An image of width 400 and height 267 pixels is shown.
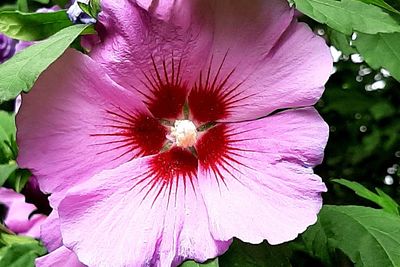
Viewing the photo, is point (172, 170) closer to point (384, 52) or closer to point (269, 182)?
point (269, 182)

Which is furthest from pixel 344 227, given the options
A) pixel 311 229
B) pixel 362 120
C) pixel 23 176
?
pixel 362 120

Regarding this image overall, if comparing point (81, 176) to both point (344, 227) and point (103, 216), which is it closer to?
point (103, 216)

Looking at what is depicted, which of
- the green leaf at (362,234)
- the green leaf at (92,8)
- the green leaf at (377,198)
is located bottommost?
the green leaf at (377,198)

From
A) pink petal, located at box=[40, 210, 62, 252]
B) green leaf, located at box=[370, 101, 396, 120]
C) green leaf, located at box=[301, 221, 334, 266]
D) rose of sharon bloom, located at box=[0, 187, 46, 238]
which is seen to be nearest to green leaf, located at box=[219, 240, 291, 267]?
green leaf, located at box=[301, 221, 334, 266]

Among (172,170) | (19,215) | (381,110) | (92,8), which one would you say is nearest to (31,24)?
(92,8)

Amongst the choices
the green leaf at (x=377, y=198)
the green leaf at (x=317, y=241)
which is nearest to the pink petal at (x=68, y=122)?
the green leaf at (x=317, y=241)

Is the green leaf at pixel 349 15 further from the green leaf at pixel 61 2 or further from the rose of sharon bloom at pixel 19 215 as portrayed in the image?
the rose of sharon bloom at pixel 19 215
